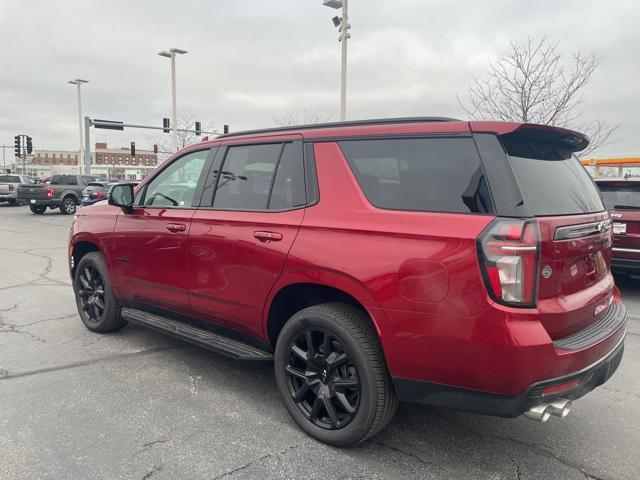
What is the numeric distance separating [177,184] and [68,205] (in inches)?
858

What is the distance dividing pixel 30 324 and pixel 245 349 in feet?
10.5

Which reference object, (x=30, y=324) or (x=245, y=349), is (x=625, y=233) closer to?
(x=245, y=349)

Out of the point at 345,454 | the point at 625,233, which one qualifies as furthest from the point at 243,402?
the point at 625,233

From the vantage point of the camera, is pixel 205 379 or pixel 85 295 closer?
pixel 205 379

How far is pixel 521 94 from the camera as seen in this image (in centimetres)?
1446

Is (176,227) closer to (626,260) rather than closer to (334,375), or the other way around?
(334,375)

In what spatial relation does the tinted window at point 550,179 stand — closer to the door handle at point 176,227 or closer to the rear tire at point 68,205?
the door handle at point 176,227

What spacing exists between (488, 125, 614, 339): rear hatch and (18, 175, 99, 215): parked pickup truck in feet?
78.5

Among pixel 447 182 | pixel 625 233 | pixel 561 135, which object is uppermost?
pixel 561 135

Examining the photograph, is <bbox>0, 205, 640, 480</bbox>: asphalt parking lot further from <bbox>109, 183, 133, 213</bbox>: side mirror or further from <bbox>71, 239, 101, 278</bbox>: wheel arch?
<bbox>109, 183, 133, 213</bbox>: side mirror

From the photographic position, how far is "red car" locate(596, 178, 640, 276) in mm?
6582

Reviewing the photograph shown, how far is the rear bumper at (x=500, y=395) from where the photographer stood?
235cm

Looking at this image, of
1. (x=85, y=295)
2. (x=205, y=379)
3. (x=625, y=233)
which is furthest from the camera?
(x=625, y=233)

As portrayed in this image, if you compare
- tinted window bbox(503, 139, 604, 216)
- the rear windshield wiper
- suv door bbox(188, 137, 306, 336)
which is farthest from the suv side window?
the rear windshield wiper
